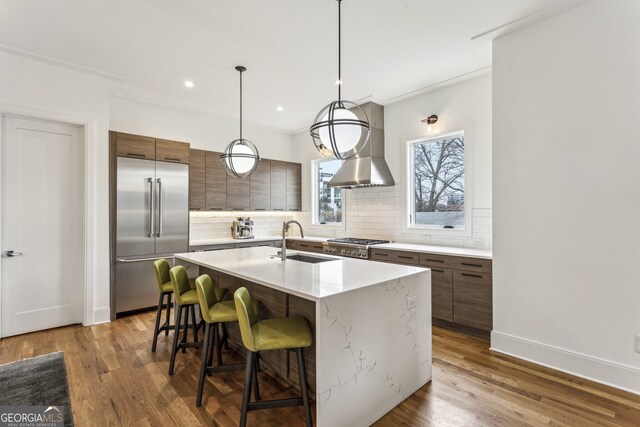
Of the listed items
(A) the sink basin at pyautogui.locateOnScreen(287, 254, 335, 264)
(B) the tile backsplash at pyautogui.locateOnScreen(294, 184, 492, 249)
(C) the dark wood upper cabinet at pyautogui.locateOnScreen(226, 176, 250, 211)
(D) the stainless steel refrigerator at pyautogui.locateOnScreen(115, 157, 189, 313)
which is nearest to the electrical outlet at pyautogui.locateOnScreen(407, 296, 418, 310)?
(A) the sink basin at pyautogui.locateOnScreen(287, 254, 335, 264)

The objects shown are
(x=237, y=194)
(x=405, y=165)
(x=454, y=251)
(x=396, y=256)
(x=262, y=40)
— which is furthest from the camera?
(x=237, y=194)

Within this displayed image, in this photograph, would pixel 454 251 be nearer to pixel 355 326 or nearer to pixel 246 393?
pixel 355 326

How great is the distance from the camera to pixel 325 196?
21.2ft

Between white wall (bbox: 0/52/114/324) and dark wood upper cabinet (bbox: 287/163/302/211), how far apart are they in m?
3.30

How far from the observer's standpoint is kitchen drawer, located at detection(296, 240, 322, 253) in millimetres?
5457

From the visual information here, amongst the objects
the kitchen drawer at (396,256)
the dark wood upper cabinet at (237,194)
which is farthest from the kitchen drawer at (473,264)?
the dark wood upper cabinet at (237,194)

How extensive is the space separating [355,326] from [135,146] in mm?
3972

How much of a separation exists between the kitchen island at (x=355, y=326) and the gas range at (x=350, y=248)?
1.72 metres

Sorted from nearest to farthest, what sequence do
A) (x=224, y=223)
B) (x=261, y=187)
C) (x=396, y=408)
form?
1. (x=396, y=408)
2. (x=224, y=223)
3. (x=261, y=187)

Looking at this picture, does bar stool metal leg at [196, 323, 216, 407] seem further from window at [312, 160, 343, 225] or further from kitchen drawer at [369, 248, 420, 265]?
window at [312, 160, 343, 225]

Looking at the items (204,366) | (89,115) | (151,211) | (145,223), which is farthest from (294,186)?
(204,366)

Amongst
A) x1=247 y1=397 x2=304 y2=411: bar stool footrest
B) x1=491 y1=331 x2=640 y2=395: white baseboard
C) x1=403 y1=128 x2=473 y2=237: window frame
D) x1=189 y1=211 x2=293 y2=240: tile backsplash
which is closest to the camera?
x1=247 y1=397 x2=304 y2=411: bar stool footrest

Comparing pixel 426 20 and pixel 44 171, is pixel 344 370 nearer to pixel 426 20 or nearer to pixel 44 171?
pixel 426 20

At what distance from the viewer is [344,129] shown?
7.24 feet
